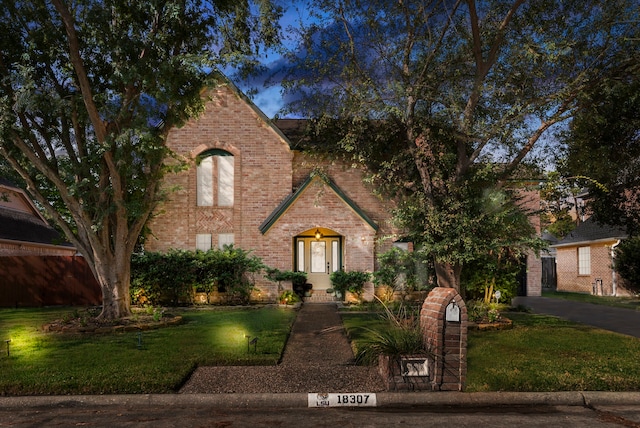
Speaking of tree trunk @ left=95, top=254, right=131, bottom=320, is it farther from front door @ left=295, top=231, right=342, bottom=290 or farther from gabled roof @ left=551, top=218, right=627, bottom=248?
gabled roof @ left=551, top=218, right=627, bottom=248

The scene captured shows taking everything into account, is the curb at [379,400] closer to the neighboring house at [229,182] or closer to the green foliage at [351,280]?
the green foliage at [351,280]

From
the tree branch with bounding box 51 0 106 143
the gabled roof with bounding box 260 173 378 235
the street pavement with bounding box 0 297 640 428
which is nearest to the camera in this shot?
the street pavement with bounding box 0 297 640 428

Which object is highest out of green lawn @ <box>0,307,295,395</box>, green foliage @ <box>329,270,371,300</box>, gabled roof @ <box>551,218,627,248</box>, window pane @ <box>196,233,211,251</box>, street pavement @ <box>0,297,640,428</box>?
gabled roof @ <box>551,218,627,248</box>

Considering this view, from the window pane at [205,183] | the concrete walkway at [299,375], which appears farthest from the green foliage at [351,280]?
the concrete walkway at [299,375]

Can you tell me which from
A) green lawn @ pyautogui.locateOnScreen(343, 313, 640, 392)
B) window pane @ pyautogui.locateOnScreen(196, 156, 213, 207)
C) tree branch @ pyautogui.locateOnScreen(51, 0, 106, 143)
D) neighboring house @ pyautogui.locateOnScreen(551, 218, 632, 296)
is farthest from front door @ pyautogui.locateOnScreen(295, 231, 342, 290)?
neighboring house @ pyautogui.locateOnScreen(551, 218, 632, 296)

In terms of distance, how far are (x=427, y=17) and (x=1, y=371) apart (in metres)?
12.5

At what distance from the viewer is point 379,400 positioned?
7.37m

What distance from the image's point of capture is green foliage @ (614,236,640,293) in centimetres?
2414

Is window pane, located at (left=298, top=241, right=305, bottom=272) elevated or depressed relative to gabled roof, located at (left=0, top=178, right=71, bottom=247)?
depressed

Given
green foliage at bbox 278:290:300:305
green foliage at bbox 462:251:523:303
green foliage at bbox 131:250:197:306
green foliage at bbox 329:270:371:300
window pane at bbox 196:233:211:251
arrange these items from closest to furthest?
green foliage at bbox 462:251:523:303, green foliage at bbox 131:250:197:306, green foliage at bbox 278:290:300:305, green foliage at bbox 329:270:371:300, window pane at bbox 196:233:211:251

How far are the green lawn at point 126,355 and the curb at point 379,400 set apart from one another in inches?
10.2

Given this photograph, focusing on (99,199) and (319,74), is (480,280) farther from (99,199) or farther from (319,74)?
(99,199)

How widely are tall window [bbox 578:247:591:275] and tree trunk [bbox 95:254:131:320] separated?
25.1 m

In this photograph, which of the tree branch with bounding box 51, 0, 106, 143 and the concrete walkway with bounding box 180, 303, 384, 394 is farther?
the tree branch with bounding box 51, 0, 106, 143
